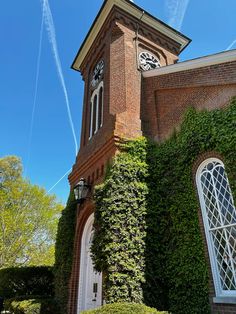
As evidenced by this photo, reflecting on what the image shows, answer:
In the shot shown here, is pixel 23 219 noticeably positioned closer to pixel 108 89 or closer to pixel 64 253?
pixel 64 253

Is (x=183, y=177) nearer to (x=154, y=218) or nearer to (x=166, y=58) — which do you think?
(x=154, y=218)

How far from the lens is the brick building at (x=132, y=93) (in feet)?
26.6

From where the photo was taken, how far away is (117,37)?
39.5 feet

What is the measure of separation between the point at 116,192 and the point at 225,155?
303cm

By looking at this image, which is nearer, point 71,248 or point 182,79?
point 182,79

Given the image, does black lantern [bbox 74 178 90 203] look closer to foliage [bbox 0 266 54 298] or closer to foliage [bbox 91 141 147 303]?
foliage [bbox 91 141 147 303]

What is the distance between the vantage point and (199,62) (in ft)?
29.3

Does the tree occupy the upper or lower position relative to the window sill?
upper

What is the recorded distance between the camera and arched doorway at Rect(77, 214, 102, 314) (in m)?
9.08

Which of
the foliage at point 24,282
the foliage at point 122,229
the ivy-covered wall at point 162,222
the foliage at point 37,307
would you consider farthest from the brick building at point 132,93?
the foliage at point 24,282

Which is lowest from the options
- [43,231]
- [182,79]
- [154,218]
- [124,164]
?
[154,218]

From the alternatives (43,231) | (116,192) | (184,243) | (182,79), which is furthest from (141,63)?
(43,231)

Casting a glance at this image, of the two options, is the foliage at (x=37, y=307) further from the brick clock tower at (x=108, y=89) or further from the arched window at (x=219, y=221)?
the arched window at (x=219, y=221)

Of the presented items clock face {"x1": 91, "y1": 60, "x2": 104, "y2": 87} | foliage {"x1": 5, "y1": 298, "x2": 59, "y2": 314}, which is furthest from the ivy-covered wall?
clock face {"x1": 91, "y1": 60, "x2": 104, "y2": 87}
